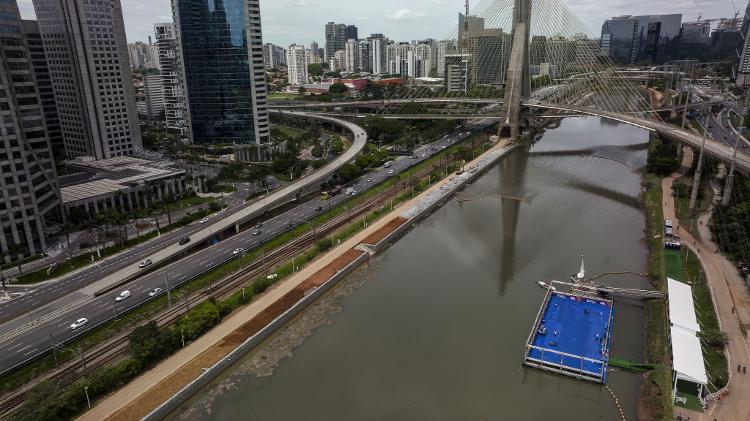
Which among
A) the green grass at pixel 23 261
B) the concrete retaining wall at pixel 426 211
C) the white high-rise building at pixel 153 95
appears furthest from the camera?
the white high-rise building at pixel 153 95

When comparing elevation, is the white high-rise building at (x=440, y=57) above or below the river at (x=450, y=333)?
above

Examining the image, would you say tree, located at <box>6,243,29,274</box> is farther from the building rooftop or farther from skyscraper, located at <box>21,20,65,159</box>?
Answer: skyscraper, located at <box>21,20,65,159</box>

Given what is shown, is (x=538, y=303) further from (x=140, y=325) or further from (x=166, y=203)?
(x=166, y=203)

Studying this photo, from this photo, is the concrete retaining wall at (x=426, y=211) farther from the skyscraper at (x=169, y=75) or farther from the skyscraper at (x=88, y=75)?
the skyscraper at (x=169, y=75)

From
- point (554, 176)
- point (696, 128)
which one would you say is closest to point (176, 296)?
point (554, 176)

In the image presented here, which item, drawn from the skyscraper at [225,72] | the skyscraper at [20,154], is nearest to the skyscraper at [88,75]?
the skyscraper at [225,72]

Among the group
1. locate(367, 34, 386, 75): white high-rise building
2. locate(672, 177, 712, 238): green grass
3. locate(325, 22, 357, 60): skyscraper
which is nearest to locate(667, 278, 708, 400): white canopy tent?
locate(672, 177, 712, 238): green grass
